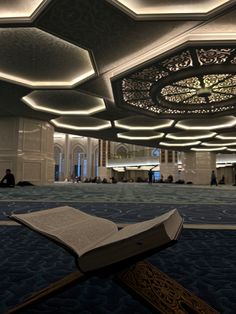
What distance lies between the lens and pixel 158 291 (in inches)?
38.1

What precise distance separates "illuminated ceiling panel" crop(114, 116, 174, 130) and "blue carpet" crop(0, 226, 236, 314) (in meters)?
12.1

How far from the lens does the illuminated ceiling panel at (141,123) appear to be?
14304 mm

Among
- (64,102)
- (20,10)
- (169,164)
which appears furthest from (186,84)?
(169,164)

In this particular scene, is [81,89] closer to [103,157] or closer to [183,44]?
[183,44]

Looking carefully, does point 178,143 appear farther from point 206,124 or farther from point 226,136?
point 206,124

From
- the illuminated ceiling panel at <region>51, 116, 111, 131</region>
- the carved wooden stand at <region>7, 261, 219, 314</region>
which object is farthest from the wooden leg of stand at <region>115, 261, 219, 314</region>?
the illuminated ceiling panel at <region>51, 116, 111, 131</region>

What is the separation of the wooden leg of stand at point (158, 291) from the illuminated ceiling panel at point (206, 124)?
14.2 m

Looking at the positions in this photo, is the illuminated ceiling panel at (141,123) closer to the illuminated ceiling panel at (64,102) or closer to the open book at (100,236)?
the illuminated ceiling panel at (64,102)

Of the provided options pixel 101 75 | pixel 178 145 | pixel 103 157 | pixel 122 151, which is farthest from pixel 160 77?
pixel 122 151

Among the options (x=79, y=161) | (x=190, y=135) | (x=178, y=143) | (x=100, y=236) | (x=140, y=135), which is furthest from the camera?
(x=79, y=161)

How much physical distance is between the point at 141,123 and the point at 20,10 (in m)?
10.6

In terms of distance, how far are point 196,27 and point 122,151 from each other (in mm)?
33735

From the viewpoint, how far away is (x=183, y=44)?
5.92 metres

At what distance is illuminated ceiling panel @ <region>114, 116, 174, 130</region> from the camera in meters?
14.3
